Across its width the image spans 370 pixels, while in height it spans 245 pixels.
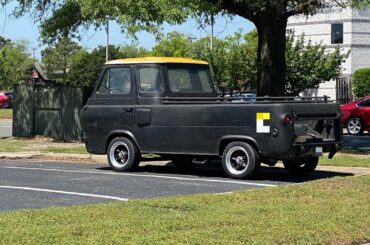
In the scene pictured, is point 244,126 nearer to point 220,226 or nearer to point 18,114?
point 220,226

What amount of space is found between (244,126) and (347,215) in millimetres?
4049

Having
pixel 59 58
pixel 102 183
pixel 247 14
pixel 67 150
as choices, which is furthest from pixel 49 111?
pixel 59 58

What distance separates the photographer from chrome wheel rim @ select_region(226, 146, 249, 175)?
12130 mm

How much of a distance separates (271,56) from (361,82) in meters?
18.3

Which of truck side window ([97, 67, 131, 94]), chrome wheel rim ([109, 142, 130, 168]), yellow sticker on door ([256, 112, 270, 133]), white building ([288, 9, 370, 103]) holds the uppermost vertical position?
white building ([288, 9, 370, 103])

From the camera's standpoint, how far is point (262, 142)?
462 inches

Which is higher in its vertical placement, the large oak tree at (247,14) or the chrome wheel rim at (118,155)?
the large oak tree at (247,14)

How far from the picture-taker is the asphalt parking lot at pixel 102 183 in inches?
391

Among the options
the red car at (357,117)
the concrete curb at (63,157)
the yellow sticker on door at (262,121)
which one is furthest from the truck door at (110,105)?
the red car at (357,117)

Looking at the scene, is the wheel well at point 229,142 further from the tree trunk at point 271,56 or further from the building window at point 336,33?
the building window at point 336,33

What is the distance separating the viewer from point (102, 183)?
1171 centimetres

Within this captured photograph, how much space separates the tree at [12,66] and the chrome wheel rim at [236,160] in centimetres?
5512

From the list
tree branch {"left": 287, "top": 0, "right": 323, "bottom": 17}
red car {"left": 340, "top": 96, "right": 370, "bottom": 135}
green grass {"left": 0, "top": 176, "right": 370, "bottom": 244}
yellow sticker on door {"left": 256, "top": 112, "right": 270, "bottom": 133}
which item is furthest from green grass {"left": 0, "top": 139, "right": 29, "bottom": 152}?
red car {"left": 340, "top": 96, "right": 370, "bottom": 135}

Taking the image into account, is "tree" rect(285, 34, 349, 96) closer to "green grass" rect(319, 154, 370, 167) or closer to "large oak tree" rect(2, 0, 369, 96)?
"large oak tree" rect(2, 0, 369, 96)
